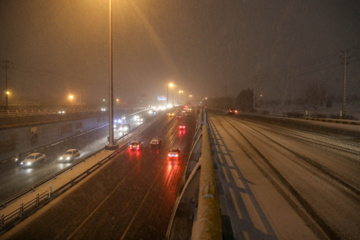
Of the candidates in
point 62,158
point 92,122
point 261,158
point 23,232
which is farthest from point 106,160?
point 92,122

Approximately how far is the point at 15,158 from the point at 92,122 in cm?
2502

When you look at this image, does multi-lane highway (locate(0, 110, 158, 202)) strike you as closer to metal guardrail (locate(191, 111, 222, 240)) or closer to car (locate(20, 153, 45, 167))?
car (locate(20, 153, 45, 167))

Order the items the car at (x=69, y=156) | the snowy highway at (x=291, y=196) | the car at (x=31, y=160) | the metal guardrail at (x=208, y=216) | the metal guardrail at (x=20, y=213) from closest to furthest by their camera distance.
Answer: the metal guardrail at (x=208, y=216) → the snowy highway at (x=291, y=196) → the metal guardrail at (x=20, y=213) → the car at (x=31, y=160) → the car at (x=69, y=156)

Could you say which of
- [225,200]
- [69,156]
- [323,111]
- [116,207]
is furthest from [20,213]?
[323,111]

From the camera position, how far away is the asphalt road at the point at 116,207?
27.5ft

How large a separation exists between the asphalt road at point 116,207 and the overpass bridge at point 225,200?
4 cm

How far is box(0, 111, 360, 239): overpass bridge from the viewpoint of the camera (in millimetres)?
3828

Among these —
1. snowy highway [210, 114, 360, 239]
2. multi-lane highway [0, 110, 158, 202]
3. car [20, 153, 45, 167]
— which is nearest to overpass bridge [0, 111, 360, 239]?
snowy highway [210, 114, 360, 239]

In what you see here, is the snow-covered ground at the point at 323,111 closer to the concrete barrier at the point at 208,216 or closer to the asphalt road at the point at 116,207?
the asphalt road at the point at 116,207

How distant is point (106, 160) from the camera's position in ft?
60.2

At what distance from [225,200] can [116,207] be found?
7.58m

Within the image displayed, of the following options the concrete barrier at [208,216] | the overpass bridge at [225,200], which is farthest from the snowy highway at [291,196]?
the concrete barrier at [208,216]

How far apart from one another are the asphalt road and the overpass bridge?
0.15 ft

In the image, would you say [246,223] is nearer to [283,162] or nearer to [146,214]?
[283,162]
